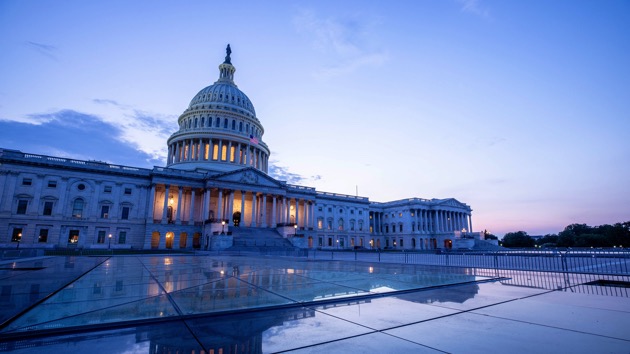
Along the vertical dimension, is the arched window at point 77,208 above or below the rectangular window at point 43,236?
above

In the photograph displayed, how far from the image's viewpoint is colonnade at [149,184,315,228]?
60031mm

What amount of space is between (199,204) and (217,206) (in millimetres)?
3831

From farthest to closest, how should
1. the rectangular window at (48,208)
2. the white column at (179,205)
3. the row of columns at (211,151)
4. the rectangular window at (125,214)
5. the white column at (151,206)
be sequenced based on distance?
the row of columns at (211,151), the white column at (179,205), the white column at (151,206), the rectangular window at (125,214), the rectangular window at (48,208)

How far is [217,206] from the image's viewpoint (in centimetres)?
6581

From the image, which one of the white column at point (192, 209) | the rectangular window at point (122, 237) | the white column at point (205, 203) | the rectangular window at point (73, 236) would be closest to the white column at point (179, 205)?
the white column at point (192, 209)

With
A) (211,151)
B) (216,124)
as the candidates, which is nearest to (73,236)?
(211,151)

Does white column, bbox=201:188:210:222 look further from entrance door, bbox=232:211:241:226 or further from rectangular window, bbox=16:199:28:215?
rectangular window, bbox=16:199:28:215

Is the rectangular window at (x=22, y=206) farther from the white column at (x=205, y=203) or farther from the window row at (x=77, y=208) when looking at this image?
the white column at (x=205, y=203)

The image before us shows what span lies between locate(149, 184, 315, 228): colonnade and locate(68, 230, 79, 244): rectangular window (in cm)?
1156

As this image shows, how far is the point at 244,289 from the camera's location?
8727 mm

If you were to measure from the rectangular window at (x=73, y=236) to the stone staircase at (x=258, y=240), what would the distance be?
25307 mm

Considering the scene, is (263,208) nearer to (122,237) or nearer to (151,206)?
(151,206)

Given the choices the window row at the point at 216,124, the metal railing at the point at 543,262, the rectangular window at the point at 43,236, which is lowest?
the metal railing at the point at 543,262

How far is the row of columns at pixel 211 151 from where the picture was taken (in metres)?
76.4
